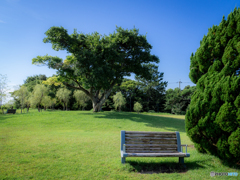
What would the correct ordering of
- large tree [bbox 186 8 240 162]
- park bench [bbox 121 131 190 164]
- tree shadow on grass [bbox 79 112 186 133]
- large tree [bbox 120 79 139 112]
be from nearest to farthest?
1. large tree [bbox 186 8 240 162]
2. park bench [bbox 121 131 190 164]
3. tree shadow on grass [bbox 79 112 186 133]
4. large tree [bbox 120 79 139 112]

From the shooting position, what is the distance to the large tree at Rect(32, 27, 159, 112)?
1859cm

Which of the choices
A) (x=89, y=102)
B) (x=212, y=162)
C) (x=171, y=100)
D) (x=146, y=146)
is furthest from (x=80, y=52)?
(x=171, y=100)

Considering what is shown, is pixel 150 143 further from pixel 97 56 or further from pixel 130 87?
pixel 130 87

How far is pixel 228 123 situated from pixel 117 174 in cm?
356

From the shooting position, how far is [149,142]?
5098 mm

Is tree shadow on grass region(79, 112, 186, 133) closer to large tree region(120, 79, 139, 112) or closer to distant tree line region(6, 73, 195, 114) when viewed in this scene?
distant tree line region(6, 73, 195, 114)

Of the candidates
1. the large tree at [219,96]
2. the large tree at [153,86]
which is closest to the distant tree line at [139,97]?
the large tree at [153,86]

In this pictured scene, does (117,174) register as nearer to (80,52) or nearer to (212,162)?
(212,162)

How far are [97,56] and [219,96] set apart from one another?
51.9ft

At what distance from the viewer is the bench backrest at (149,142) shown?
4.98 metres

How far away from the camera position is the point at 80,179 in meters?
3.83

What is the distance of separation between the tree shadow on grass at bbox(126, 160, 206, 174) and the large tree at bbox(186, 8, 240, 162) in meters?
0.90

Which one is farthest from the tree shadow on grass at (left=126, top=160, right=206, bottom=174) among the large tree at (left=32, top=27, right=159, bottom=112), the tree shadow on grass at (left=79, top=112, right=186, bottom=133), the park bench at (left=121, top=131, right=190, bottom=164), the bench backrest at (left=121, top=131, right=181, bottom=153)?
the large tree at (left=32, top=27, right=159, bottom=112)

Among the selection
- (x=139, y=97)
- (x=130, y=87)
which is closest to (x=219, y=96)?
(x=130, y=87)
